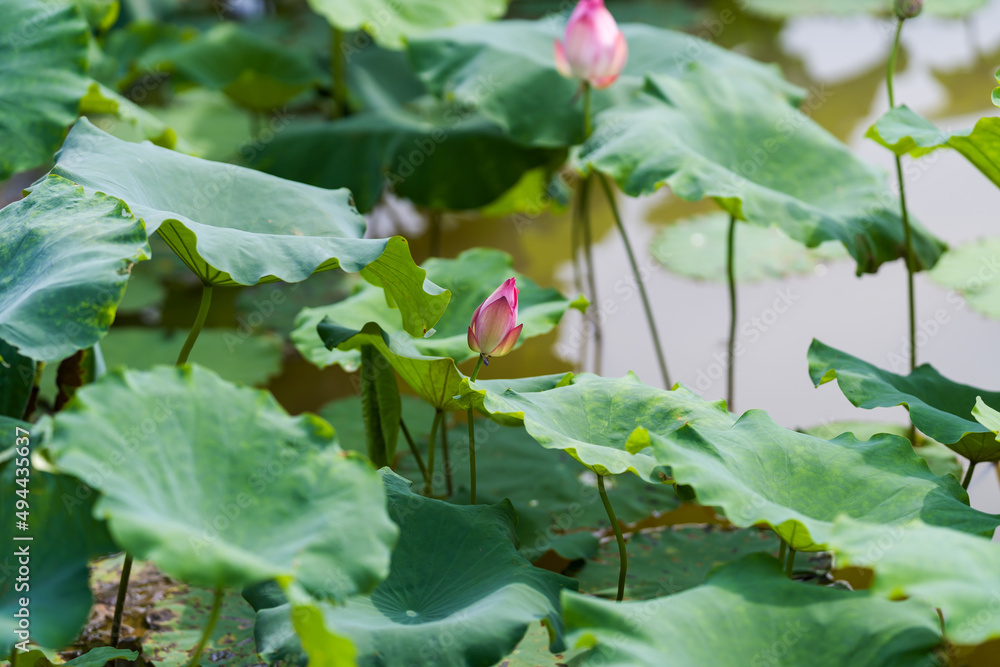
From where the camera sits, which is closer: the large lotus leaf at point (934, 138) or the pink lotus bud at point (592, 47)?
the large lotus leaf at point (934, 138)

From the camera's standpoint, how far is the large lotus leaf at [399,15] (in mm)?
2287

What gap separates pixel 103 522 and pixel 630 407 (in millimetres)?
683

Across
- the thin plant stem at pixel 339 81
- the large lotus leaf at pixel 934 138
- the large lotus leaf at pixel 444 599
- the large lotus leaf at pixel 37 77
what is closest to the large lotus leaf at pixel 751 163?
the large lotus leaf at pixel 934 138

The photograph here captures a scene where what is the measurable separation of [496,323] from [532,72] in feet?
3.32

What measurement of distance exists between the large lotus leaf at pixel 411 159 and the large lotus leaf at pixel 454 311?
0.63 metres

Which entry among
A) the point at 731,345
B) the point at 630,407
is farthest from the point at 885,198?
the point at 630,407

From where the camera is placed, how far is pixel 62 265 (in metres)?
1.05

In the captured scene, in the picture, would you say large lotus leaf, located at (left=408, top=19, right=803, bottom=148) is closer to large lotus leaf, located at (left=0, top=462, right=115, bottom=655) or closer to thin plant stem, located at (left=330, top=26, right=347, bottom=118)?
thin plant stem, located at (left=330, top=26, right=347, bottom=118)

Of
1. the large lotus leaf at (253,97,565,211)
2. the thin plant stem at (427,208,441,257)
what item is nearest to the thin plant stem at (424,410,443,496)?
the large lotus leaf at (253,97,565,211)

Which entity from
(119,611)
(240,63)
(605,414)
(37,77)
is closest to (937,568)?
(605,414)

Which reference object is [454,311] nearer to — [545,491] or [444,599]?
[545,491]

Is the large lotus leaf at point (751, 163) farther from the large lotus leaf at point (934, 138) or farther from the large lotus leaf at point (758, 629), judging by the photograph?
the large lotus leaf at point (758, 629)

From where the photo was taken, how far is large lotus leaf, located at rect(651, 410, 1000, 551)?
0.97 m

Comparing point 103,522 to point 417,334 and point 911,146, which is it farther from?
point 911,146
